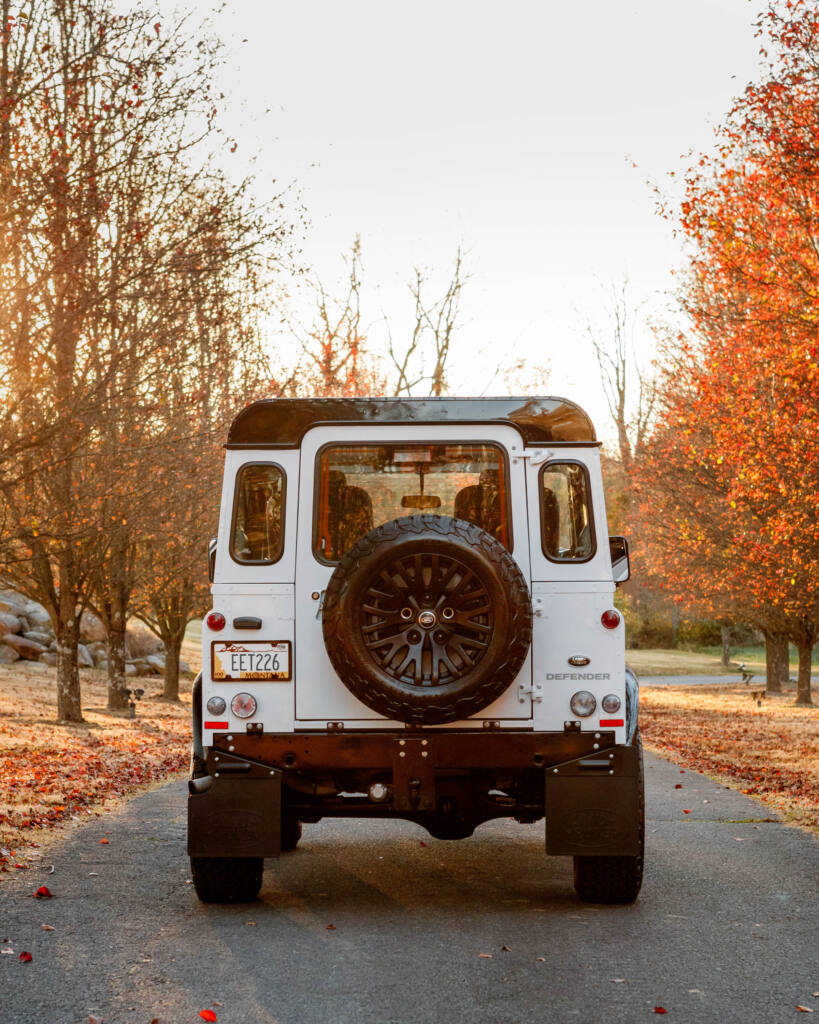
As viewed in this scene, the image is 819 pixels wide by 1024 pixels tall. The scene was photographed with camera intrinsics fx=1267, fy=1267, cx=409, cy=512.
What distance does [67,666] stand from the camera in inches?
827

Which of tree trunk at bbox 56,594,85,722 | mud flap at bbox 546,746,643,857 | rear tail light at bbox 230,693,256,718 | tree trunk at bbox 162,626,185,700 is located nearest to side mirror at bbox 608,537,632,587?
mud flap at bbox 546,746,643,857

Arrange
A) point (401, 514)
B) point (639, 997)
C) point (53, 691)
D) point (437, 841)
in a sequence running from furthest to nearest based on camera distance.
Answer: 1. point (53, 691)
2. point (437, 841)
3. point (401, 514)
4. point (639, 997)

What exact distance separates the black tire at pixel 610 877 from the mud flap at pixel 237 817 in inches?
68.7

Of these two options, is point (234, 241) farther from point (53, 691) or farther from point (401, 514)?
point (53, 691)

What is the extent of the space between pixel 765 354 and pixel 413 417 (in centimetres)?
985

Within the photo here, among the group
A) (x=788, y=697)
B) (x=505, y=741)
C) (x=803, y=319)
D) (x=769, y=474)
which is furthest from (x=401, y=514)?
(x=788, y=697)

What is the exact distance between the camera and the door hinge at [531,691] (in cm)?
687

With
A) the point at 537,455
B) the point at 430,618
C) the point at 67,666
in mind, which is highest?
the point at 537,455

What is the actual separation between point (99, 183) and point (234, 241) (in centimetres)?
155

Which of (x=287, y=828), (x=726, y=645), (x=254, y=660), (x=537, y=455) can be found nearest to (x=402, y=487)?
(x=537, y=455)

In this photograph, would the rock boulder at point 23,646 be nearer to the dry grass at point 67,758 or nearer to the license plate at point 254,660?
the dry grass at point 67,758

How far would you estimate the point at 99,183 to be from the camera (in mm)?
13109

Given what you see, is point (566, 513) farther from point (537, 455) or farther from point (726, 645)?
point (726, 645)

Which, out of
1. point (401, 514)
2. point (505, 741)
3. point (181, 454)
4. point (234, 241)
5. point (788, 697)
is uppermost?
point (234, 241)
